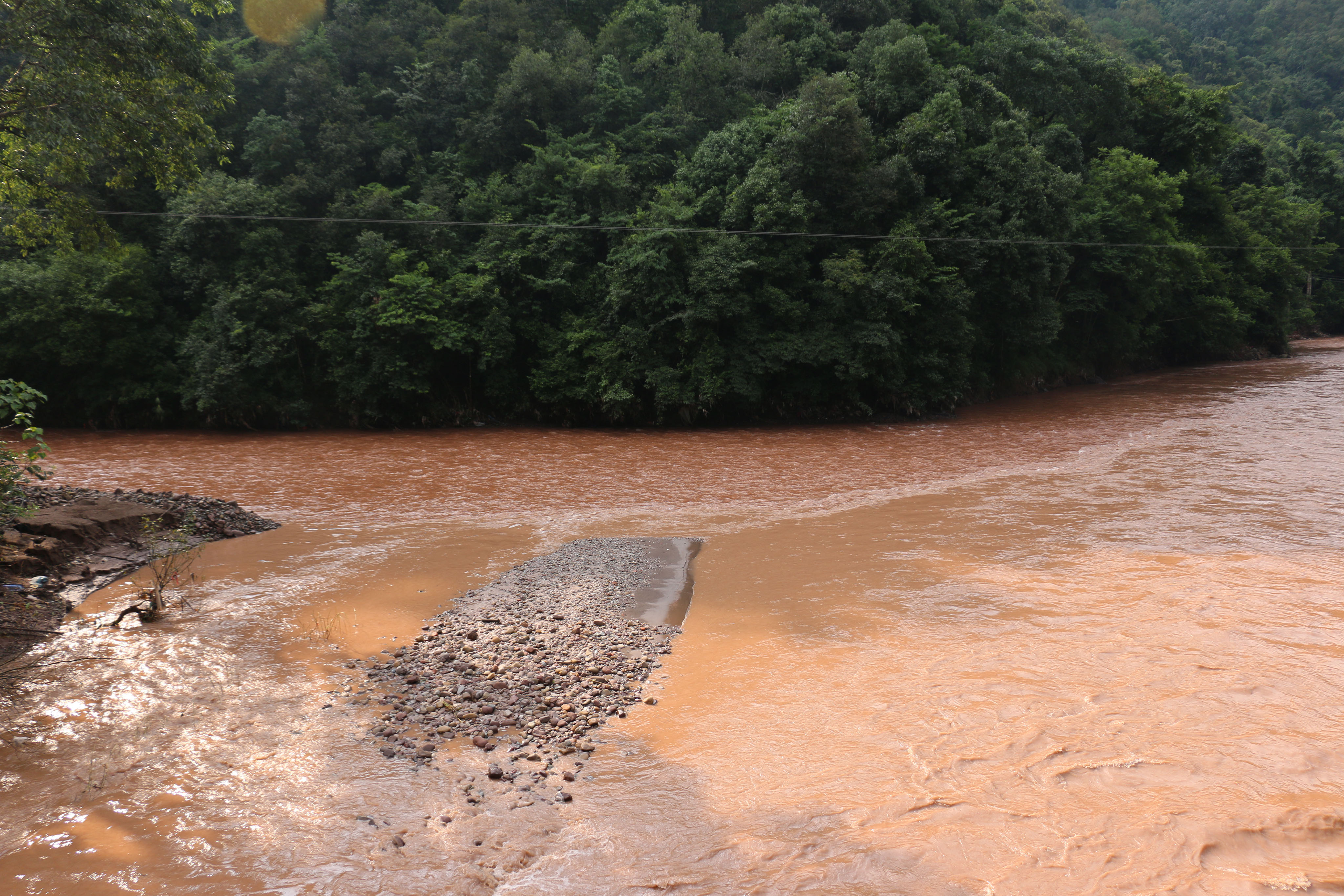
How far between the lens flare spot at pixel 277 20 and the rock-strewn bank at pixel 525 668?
3075 cm

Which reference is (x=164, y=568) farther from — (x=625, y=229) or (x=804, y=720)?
(x=625, y=229)

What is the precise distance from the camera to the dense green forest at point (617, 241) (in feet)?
75.9

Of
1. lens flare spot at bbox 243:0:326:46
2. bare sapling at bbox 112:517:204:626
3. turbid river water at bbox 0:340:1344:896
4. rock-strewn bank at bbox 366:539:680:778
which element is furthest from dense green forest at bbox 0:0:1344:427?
rock-strewn bank at bbox 366:539:680:778

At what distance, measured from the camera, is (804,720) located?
251 inches

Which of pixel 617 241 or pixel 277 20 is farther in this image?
pixel 277 20

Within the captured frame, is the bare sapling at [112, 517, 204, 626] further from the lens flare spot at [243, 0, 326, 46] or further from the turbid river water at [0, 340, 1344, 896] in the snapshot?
the lens flare spot at [243, 0, 326, 46]

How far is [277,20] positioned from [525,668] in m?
34.3

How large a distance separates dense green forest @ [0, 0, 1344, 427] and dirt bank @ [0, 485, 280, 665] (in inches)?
442

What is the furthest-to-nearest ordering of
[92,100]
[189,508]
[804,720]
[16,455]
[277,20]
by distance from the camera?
[277,20], [189,508], [92,100], [16,455], [804,720]

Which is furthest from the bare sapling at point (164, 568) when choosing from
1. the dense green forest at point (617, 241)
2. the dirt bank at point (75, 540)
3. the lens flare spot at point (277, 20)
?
the lens flare spot at point (277, 20)

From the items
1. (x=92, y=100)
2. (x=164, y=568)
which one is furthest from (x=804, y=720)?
(x=92, y=100)

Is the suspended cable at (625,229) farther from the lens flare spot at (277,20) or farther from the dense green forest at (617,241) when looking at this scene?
the lens flare spot at (277,20)

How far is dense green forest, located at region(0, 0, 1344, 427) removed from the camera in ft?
75.9

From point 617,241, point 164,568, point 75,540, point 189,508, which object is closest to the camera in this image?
point 164,568
